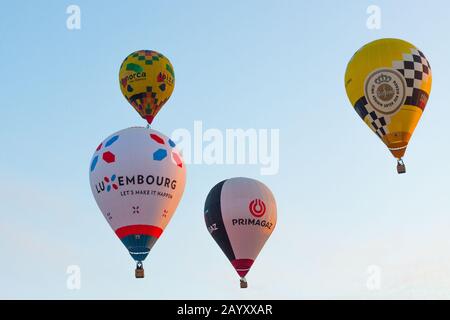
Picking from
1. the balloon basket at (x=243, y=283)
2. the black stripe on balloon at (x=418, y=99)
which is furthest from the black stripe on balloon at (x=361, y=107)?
the balloon basket at (x=243, y=283)

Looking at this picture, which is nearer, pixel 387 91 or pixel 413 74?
pixel 387 91

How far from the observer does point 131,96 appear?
121 ft

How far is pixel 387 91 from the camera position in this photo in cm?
3031

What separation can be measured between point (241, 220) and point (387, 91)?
7233 mm

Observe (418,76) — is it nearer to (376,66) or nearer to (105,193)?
(376,66)

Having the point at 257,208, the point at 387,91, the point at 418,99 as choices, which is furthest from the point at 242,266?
the point at 418,99

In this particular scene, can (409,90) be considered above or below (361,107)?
above

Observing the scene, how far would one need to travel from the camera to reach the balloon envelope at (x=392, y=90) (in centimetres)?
3025

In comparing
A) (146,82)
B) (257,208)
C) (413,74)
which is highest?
(146,82)

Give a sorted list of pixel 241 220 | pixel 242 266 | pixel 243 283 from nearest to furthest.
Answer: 1. pixel 243 283
2. pixel 242 266
3. pixel 241 220

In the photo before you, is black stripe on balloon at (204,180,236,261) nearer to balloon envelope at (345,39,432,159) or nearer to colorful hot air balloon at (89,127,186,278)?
colorful hot air balloon at (89,127,186,278)

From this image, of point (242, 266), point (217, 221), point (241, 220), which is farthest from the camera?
point (217, 221)

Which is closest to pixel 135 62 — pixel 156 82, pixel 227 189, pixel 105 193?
pixel 156 82

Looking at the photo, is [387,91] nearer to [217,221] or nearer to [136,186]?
[217,221]
